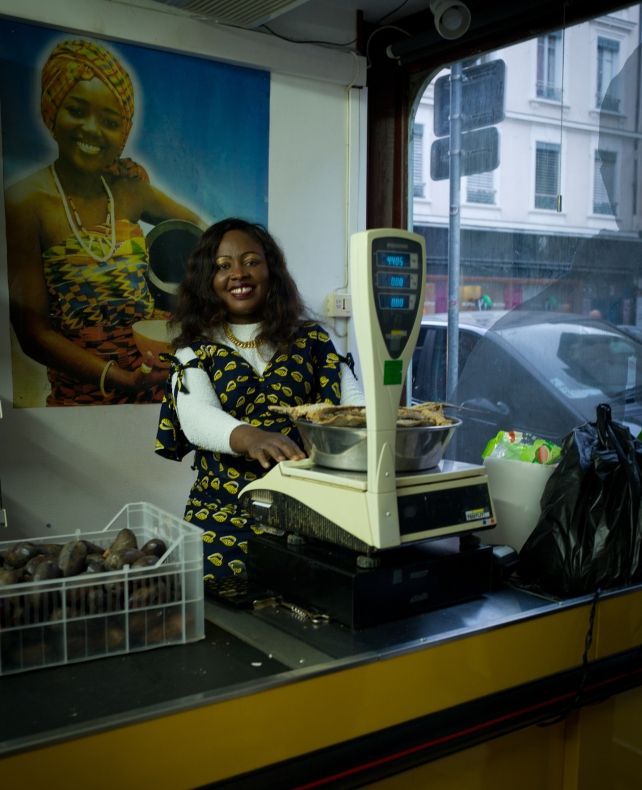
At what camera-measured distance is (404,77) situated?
3680 millimetres

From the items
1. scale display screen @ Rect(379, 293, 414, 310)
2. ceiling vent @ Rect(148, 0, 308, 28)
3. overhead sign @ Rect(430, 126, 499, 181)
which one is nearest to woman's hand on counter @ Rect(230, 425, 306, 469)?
scale display screen @ Rect(379, 293, 414, 310)

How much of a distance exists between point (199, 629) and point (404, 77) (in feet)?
9.39

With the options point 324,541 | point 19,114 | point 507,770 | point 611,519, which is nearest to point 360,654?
point 324,541

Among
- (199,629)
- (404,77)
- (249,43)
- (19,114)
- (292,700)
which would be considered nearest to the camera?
(292,700)

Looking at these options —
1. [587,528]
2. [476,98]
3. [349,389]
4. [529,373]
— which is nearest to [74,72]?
[349,389]

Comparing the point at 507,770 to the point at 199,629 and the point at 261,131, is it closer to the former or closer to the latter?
the point at 199,629

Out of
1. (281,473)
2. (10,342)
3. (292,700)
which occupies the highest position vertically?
(10,342)

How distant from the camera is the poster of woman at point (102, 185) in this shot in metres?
2.86

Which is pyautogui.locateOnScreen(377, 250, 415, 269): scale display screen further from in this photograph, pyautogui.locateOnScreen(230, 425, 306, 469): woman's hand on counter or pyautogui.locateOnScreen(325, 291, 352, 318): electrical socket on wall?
pyautogui.locateOnScreen(325, 291, 352, 318): electrical socket on wall

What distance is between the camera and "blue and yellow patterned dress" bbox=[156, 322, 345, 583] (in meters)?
2.32

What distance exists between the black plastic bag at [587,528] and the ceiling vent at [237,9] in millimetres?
1863

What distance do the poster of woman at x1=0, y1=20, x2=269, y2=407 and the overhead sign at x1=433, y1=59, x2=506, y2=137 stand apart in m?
0.83

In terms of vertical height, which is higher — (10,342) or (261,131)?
(261,131)

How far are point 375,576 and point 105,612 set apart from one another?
50cm
